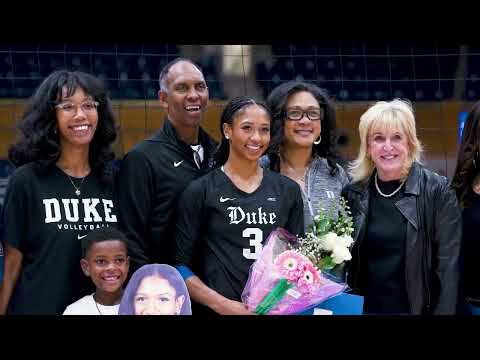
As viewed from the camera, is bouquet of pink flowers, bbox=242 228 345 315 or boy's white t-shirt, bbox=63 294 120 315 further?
boy's white t-shirt, bbox=63 294 120 315

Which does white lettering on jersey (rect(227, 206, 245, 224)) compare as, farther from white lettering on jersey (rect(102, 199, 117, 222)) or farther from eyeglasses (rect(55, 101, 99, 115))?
eyeglasses (rect(55, 101, 99, 115))

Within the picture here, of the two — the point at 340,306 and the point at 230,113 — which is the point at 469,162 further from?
the point at 230,113

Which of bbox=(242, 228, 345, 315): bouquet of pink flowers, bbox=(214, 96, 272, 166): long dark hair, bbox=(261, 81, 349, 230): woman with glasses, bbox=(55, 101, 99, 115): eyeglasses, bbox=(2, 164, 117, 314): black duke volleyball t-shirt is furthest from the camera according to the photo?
bbox=(261, 81, 349, 230): woman with glasses

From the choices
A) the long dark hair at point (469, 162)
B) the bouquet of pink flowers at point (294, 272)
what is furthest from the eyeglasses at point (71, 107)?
the long dark hair at point (469, 162)

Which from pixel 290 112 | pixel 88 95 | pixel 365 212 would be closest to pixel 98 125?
pixel 88 95

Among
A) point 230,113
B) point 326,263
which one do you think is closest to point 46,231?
point 230,113

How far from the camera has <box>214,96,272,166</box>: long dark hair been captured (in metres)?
4.70

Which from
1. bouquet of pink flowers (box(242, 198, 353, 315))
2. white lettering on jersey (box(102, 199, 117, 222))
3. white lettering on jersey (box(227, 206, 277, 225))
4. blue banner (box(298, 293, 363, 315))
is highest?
white lettering on jersey (box(102, 199, 117, 222))

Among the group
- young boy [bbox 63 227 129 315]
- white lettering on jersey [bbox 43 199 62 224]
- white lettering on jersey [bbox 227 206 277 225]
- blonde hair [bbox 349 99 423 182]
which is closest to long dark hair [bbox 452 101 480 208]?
blonde hair [bbox 349 99 423 182]

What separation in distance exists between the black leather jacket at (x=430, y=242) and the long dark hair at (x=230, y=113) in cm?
83
